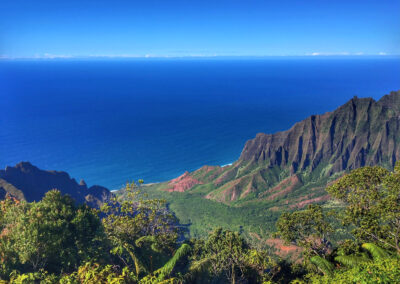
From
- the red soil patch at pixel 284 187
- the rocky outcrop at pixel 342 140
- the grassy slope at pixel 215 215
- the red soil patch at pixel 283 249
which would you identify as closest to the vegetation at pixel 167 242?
the red soil patch at pixel 283 249

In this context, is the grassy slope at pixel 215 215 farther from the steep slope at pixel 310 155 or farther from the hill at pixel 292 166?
the steep slope at pixel 310 155

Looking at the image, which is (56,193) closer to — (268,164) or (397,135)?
(268,164)

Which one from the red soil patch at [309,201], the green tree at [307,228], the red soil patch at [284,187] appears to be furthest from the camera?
the red soil patch at [284,187]

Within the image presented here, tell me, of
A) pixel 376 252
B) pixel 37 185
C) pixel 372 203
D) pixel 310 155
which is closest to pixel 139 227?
pixel 376 252

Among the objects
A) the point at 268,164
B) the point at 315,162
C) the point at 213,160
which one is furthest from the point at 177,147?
the point at 315,162

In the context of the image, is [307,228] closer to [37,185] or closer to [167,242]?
[167,242]

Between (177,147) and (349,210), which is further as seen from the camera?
(177,147)
